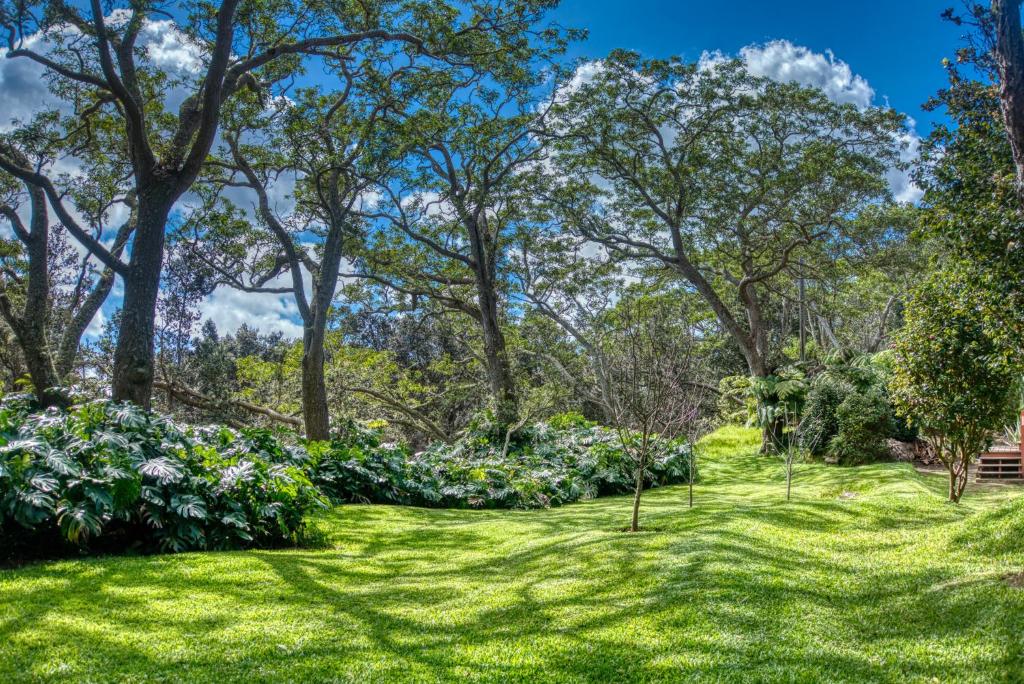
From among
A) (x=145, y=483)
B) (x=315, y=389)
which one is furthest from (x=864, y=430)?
(x=145, y=483)

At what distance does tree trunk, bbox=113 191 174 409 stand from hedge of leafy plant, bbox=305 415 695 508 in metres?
2.44

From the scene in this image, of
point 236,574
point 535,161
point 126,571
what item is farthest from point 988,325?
point 535,161

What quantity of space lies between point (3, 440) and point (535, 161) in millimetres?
13820

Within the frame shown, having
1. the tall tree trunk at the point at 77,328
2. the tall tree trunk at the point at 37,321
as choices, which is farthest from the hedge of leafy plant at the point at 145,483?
the tall tree trunk at the point at 77,328

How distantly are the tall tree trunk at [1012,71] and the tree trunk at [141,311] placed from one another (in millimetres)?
9218

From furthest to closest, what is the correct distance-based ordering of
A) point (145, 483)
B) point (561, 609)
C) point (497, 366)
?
point (497, 366), point (145, 483), point (561, 609)

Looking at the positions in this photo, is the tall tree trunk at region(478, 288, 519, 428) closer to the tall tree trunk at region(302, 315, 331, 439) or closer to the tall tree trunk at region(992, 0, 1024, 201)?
the tall tree trunk at region(302, 315, 331, 439)

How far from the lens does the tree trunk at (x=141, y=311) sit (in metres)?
8.37

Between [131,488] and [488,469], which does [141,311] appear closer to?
[131,488]

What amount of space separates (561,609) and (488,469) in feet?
23.1

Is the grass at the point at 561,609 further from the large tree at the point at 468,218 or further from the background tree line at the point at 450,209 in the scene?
the large tree at the point at 468,218

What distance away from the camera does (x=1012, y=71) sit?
16.6 feet

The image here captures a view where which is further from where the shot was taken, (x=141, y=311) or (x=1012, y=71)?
(x=141, y=311)

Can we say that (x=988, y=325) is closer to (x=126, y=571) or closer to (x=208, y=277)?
(x=126, y=571)
